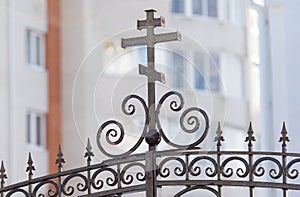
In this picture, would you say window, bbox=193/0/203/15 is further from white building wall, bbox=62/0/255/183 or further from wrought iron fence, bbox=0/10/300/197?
wrought iron fence, bbox=0/10/300/197

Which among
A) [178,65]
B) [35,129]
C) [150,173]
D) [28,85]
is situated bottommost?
[150,173]

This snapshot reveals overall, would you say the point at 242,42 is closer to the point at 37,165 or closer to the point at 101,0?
the point at 101,0

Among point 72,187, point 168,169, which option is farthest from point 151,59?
point 72,187

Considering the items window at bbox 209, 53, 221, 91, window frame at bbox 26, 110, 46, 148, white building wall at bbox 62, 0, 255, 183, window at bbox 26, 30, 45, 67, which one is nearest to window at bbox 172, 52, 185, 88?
window at bbox 209, 53, 221, 91

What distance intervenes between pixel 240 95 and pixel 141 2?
2.52 m

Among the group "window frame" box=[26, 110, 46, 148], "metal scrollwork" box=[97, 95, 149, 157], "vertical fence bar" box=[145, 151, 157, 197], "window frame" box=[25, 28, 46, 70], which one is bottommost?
"vertical fence bar" box=[145, 151, 157, 197]

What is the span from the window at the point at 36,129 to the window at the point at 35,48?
0.89m

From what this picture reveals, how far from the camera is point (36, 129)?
54.6 feet

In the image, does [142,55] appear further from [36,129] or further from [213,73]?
[36,129]

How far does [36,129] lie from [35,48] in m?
1.40

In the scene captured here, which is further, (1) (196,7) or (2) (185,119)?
(1) (196,7)

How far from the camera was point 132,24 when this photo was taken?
53.6 ft

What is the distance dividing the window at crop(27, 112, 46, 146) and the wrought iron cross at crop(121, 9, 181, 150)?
10922mm

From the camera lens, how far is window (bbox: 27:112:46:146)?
53.7ft
